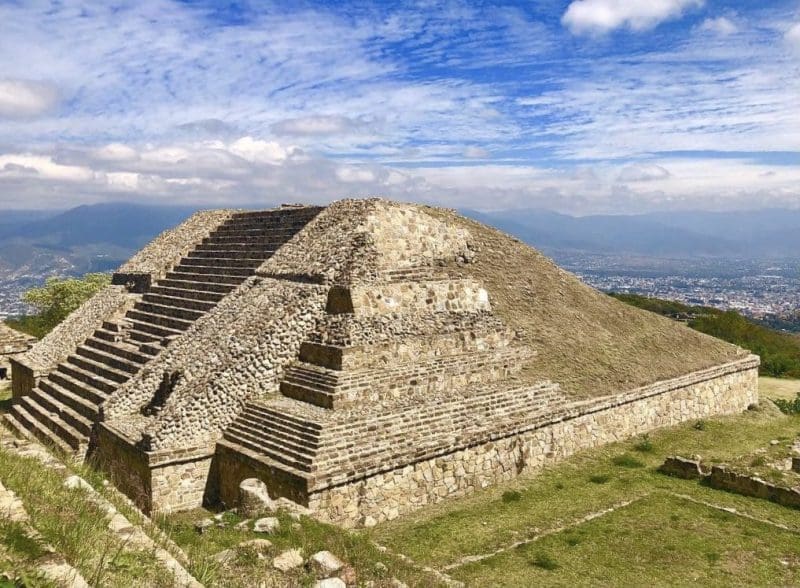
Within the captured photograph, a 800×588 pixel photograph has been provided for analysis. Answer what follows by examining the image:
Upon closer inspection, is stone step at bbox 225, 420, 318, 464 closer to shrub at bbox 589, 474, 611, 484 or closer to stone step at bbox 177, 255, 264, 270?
shrub at bbox 589, 474, 611, 484

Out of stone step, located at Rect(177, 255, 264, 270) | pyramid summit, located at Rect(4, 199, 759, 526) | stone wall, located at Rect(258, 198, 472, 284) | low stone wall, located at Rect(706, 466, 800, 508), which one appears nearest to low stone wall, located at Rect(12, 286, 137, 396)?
pyramid summit, located at Rect(4, 199, 759, 526)

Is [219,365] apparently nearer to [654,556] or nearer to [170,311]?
[170,311]

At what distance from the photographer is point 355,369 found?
12766mm

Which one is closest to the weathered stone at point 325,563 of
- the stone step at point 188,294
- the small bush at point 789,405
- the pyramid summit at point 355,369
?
the pyramid summit at point 355,369

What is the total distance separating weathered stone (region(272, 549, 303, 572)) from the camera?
274 inches

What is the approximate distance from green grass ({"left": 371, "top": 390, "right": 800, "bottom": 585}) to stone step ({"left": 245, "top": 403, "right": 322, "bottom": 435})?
6.40ft

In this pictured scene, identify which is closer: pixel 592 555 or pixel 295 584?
pixel 295 584

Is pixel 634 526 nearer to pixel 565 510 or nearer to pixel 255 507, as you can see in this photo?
pixel 565 510

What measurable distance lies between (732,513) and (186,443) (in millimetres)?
9589

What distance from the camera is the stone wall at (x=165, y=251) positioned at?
811 inches

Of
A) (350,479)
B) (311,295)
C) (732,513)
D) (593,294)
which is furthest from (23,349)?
(732,513)

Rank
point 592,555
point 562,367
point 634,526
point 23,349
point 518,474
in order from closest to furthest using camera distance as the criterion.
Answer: point 592,555 → point 634,526 → point 518,474 → point 562,367 → point 23,349

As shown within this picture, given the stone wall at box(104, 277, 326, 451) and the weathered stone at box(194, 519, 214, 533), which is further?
the stone wall at box(104, 277, 326, 451)

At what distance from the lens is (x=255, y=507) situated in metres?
9.20
